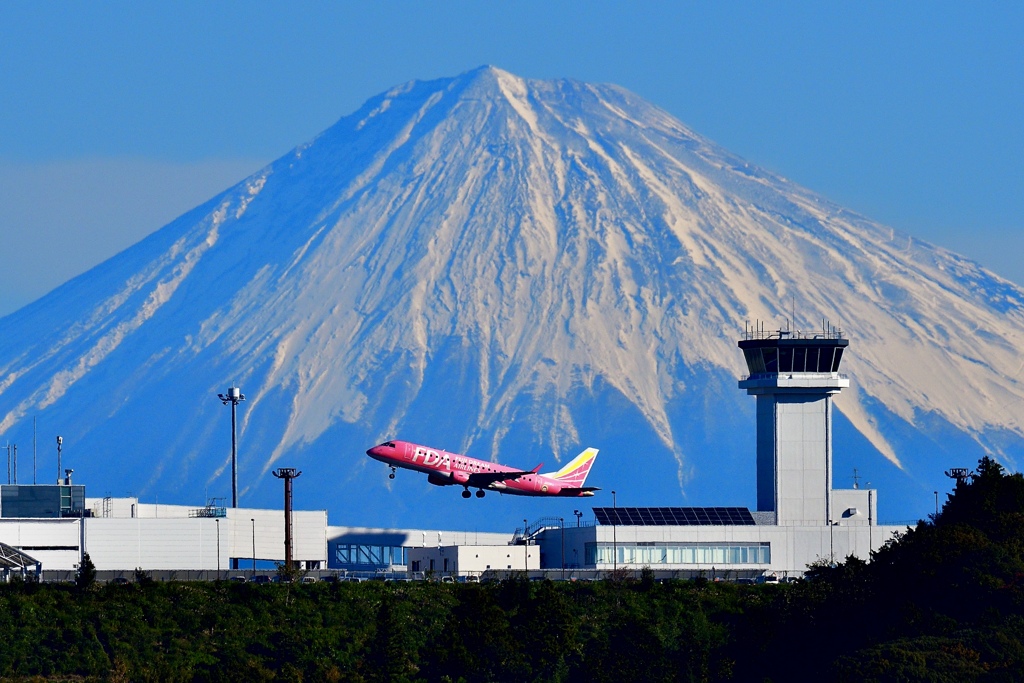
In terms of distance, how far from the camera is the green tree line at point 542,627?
396ft

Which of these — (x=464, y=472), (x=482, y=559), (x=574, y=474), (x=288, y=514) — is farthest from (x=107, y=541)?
(x=574, y=474)

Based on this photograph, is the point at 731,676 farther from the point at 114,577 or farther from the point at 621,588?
the point at 114,577

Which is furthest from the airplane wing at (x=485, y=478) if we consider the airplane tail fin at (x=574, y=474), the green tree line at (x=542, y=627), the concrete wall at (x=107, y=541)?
the green tree line at (x=542, y=627)

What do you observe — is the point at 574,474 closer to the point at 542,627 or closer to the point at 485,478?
the point at 485,478

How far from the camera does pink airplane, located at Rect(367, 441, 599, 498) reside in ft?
541

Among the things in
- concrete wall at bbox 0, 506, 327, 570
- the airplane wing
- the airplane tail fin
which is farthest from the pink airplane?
concrete wall at bbox 0, 506, 327, 570

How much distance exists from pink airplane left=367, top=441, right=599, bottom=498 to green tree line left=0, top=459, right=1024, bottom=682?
26.3 m

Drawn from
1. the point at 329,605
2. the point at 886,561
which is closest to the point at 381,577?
the point at 329,605

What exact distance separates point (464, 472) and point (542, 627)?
45875mm

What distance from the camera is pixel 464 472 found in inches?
6796

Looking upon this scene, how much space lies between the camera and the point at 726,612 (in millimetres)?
137125

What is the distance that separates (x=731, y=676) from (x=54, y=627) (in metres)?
44.0

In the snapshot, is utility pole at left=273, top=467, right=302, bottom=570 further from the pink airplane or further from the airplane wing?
the airplane wing

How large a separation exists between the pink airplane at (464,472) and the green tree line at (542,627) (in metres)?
26.3
